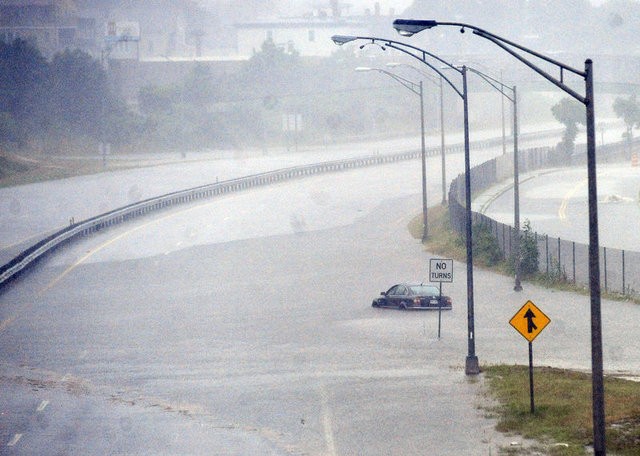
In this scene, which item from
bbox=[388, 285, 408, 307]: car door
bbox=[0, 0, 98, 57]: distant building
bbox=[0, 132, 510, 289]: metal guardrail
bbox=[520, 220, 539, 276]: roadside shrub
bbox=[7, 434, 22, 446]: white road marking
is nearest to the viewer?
bbox=[7, 434, 22, 446]: white road marking

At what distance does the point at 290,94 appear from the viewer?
545 ft

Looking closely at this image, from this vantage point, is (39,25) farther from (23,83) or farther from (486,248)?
(486,248)

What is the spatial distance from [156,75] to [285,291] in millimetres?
126437

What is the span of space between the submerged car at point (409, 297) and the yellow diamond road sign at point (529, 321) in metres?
18.0

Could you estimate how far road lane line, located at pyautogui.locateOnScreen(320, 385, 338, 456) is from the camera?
78.6ft

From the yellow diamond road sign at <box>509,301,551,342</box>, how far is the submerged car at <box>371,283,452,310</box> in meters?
18.0

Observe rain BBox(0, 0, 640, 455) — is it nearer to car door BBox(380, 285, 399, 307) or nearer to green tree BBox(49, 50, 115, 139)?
car door BBox(380, 285, 399, 307)

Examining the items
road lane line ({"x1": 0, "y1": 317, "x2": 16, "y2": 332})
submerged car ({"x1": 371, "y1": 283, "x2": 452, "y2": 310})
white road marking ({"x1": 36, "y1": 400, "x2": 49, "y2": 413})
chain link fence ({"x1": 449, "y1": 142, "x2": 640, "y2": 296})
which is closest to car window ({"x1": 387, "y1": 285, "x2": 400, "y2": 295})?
submerged car ({"x1": 371, "y1": 283, "x2": 452, "y2": 310})

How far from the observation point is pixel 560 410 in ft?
85.2

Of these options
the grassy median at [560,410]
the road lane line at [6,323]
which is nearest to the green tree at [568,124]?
the road lane line at [6,323]

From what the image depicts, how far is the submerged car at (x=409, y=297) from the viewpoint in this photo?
43.4 metres

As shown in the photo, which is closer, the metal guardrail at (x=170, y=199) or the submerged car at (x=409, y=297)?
the submerged car at (x=409, y=297)

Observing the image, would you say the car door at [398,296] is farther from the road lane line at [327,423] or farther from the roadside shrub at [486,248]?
the road lane line at [327,423]

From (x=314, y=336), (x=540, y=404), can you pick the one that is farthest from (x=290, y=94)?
(x=540, y=404)
